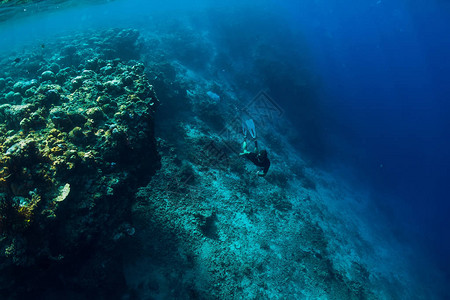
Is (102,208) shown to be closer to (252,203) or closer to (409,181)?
(252,203)

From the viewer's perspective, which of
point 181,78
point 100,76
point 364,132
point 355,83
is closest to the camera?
point 100,76

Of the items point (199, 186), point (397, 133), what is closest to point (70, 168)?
point (199, 186)

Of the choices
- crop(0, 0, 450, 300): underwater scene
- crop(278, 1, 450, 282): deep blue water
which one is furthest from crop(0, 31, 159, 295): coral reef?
crop(278, 1, 450, 282): deep blue water

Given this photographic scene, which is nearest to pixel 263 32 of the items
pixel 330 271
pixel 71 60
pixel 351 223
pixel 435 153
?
pixel 71 60

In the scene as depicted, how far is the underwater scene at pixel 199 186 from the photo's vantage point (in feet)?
16.6

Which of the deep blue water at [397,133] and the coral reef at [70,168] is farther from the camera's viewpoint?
the deep blue water at [397,133]

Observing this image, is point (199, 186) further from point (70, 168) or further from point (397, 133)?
point (397, 133)

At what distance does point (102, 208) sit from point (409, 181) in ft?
134

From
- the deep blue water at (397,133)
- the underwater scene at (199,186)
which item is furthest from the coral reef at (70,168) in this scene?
the deep blue water at (397,133)

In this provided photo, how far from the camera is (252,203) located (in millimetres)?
10977

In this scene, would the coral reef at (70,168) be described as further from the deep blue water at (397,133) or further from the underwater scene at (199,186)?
the deep blue water at (397,133)

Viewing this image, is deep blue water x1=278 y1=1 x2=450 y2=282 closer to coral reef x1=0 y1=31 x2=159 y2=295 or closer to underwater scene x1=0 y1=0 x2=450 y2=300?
underwater scene x1=0 y1=0 x2=450 y2=300

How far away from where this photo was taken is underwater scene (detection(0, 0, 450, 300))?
5.06 metres

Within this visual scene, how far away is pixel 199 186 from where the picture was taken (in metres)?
10.0
